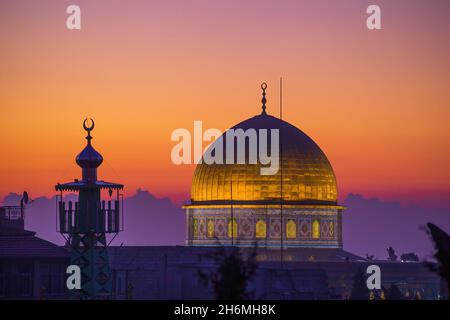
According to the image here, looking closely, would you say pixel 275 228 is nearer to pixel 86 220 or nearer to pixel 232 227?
pixel 232 227

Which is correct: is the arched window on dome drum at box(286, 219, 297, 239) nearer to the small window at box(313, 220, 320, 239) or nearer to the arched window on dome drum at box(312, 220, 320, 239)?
the arched window on dome drum at box(312, 220, 320, 239)

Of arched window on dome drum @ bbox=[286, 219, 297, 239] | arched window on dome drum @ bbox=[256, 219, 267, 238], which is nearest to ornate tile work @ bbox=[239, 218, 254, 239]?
arched window on dome drum @ bbox=[256, 219, 267, 238]

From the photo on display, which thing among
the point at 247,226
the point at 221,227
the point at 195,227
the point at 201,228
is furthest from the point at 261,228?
the point at 195,227

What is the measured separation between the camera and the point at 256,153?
158000 millimetres

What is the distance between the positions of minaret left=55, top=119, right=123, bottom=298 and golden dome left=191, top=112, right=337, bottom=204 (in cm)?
3366

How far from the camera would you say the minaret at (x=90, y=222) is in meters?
122

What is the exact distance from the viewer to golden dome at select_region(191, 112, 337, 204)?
15762 cm

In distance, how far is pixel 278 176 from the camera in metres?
158

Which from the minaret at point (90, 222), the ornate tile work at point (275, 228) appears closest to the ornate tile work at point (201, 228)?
the ornate tile work at point (275, 228)

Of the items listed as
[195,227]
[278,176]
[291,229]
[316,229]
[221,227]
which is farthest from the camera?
[195,227]

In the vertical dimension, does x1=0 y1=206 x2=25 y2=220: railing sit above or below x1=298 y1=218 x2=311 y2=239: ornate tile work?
above

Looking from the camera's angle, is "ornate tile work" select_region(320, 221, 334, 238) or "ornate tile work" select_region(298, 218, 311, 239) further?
"ornate tile work" select_region(320, 221, 334, 238)

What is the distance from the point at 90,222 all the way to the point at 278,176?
3719 centimetres
